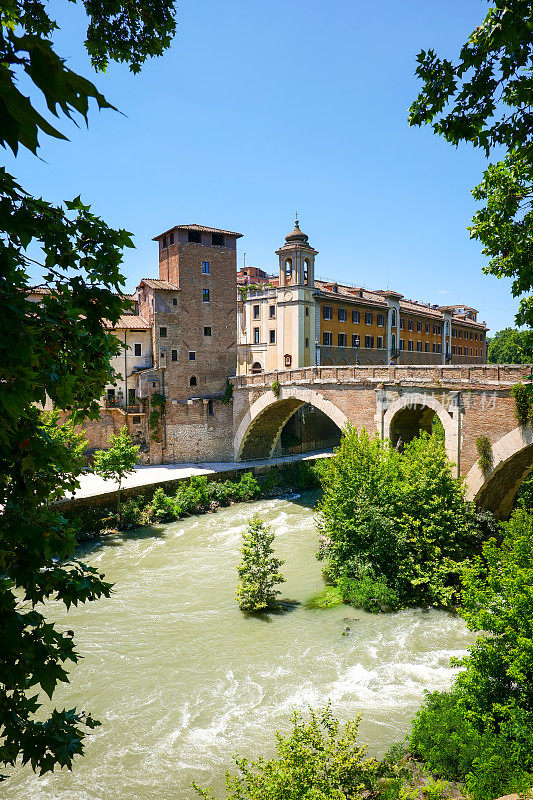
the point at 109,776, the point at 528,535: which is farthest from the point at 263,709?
the point at 528,535

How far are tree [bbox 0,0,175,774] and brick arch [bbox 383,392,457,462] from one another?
16103 millimetres

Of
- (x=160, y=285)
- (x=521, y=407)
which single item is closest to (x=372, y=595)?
(x=521, y=407)

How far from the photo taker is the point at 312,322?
36.5 meters

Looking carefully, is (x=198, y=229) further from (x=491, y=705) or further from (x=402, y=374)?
(x=491, y=705)

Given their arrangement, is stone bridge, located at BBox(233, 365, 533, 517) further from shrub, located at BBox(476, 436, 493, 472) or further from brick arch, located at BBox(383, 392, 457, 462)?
shrub, located at BBox(476, 436, 493, 472)

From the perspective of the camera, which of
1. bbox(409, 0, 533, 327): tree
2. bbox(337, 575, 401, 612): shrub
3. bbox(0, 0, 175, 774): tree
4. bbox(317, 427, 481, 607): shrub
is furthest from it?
bbox(317, 427, 481, 607): shrub

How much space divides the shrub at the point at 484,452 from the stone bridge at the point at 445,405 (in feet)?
0.41

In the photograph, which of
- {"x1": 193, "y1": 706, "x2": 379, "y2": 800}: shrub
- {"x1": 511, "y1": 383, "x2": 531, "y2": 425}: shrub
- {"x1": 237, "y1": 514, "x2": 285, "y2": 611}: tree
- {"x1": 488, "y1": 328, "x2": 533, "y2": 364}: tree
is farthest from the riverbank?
{"x1": 488, "y1": 328, "x2": 533, "y2": 364}: tree

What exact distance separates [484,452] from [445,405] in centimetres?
227

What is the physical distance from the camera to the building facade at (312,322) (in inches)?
1394

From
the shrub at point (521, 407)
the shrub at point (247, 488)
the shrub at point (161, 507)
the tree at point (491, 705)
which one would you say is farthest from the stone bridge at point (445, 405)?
the shrub at point (161, 507)

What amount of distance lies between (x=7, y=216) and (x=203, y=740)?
9.99 meters

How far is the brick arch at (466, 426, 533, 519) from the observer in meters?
16.2

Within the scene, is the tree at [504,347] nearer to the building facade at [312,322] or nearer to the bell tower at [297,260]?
the building facade at [312,322]
